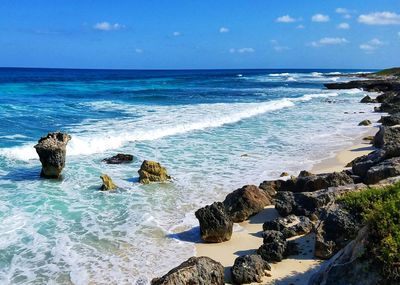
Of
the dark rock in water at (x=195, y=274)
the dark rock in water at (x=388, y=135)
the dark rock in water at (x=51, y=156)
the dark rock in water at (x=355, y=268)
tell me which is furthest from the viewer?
the dark rock in water at (x=388, y=135)

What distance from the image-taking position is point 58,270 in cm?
821

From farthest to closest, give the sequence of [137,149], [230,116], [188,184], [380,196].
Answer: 1. [230,116]
2. [137,149]
3. [188,184]
4. [380,196]

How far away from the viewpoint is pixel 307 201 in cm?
1023

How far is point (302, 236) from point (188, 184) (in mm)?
5332

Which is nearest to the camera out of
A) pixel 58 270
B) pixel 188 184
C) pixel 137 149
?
pixel 58 270

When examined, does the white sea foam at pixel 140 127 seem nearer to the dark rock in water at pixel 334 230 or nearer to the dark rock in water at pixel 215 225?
the dark rock in water at pixel 215 225

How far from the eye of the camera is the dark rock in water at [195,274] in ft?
21.6

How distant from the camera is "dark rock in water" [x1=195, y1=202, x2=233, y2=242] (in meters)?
9.39

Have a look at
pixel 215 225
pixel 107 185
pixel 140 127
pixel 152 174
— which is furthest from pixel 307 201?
pixel 140 127

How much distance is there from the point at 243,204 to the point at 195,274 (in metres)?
4.21

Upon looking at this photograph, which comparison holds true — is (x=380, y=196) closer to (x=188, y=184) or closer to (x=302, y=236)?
(x=302, y=236)

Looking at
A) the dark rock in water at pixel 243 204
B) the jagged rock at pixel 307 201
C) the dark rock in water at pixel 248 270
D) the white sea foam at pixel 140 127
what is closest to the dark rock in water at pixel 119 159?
the white sea foam at pixel 140 127

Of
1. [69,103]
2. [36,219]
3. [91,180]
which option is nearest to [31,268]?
[36,219]

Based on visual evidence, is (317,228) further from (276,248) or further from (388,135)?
(388,135)
